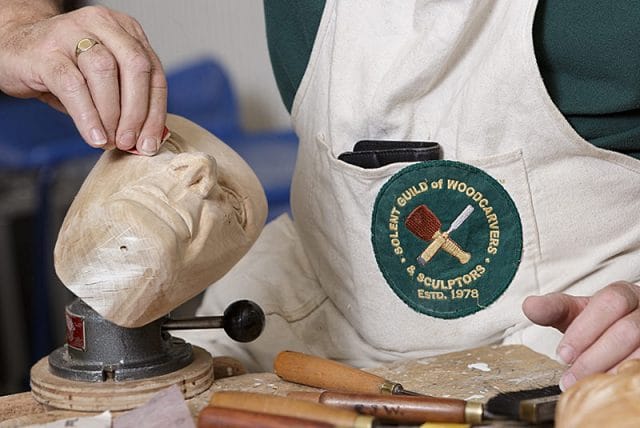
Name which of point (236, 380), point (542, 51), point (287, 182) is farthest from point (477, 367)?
point (287, 182)

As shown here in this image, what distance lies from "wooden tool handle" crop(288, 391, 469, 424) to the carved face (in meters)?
0.18

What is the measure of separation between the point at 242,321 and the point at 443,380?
21cm

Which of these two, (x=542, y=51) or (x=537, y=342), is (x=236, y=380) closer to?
(x=537, y=342)

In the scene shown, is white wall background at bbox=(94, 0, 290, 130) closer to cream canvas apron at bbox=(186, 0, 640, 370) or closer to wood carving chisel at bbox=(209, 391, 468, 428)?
cream canvas apron at bbox=(186, 0, 640, 370)

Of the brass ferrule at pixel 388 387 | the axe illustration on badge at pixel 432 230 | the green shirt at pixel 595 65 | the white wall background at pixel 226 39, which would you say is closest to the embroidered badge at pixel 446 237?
the axe illustration on badge at pixel 432 230

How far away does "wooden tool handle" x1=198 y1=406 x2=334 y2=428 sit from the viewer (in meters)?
0.77

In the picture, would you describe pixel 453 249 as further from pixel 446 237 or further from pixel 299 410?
pixel 299 410

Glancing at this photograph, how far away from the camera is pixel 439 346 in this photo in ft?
3.82

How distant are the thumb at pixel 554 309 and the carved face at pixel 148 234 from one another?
28 centimetres

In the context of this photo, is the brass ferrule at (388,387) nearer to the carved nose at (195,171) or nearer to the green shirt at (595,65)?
the carved nose at (195,171)

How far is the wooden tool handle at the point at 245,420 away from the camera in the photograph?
2.53 ft

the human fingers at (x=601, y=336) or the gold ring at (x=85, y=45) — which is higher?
the gold ring at (x=85, y=45)

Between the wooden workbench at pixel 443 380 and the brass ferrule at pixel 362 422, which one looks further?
the wooden workbench at pixel 443 380

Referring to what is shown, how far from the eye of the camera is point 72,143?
264 cm
